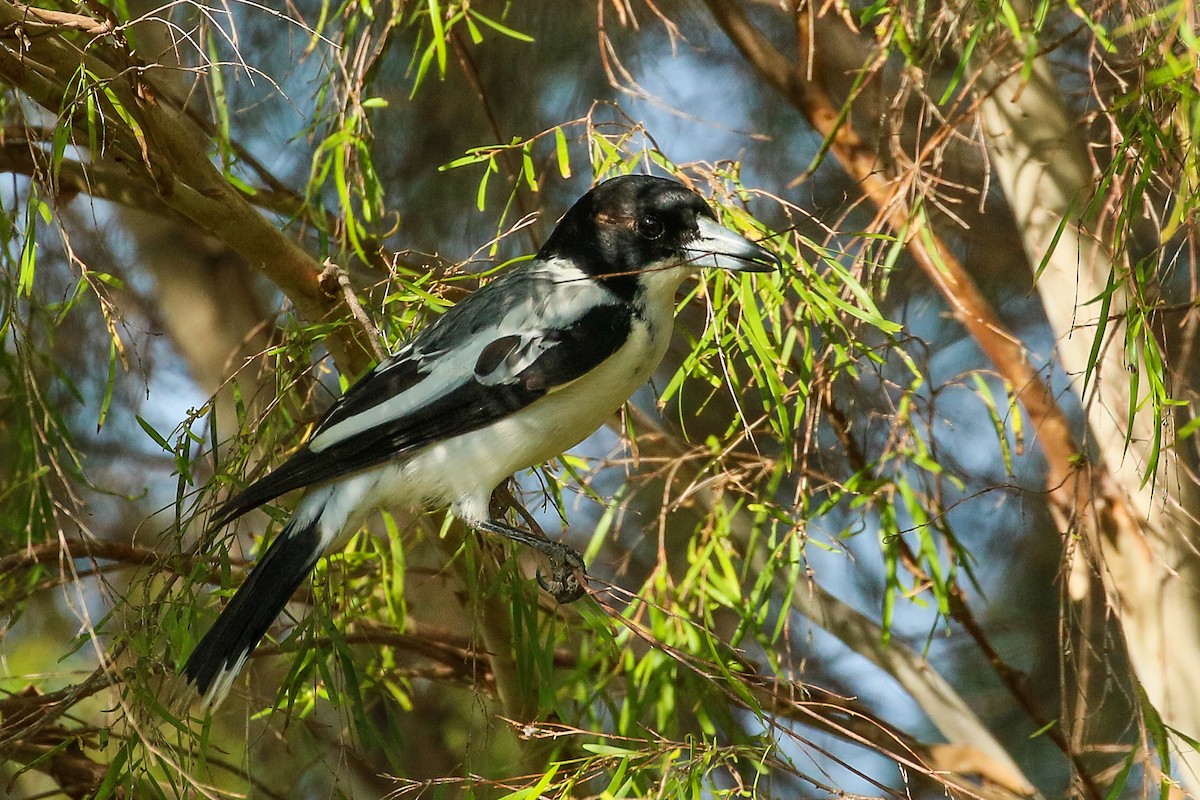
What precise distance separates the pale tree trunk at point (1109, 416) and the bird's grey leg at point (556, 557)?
30.9 inches

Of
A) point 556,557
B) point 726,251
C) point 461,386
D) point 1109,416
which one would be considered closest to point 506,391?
point 461,386

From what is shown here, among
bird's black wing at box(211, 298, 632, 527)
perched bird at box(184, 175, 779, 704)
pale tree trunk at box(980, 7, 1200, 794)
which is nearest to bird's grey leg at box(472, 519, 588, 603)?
perched bird at box(184, 175, 779, 704)

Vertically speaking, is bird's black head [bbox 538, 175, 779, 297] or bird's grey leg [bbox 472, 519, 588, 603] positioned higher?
bird's black head [bbox 538, 175, 779, 297]

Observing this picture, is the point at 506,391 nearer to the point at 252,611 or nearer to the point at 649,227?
the point at 649,227

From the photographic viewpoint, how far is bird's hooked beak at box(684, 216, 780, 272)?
1.80 m

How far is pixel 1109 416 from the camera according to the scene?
1.90m

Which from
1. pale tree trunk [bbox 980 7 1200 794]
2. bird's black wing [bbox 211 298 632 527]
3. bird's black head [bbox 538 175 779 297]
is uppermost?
bird's black head [bbox 538 175 779 297]

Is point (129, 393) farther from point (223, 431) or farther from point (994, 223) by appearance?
point (994, 223)

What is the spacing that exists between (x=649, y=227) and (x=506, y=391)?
1.16 feet

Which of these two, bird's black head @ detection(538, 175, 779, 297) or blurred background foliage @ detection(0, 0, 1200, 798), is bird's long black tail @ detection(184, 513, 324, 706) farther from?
bird's black head @ detection(538, 175, 779, 297)

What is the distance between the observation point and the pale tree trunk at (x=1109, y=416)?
6.33ft

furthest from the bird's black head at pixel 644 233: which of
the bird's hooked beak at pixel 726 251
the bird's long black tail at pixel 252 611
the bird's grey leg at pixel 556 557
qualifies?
the bird's long black tail at pixel 252 611

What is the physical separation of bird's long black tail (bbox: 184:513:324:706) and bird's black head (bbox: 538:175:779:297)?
606mm

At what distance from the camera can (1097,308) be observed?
77.3 inches
